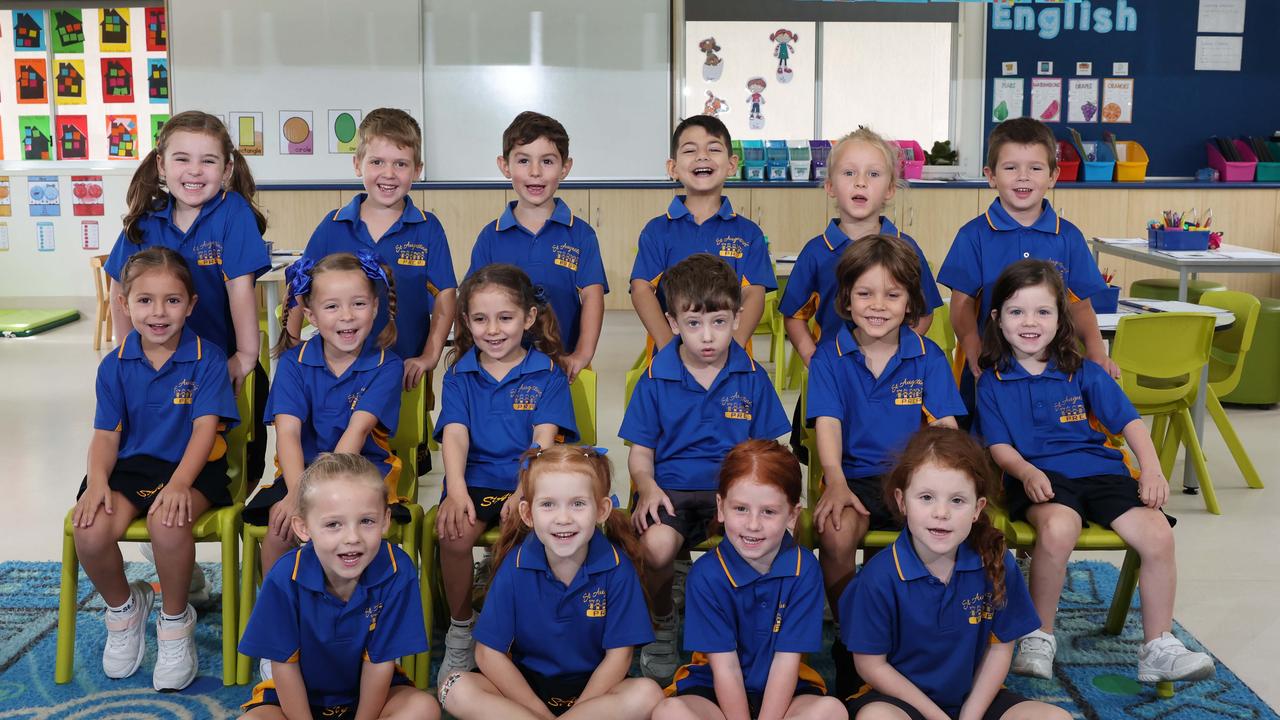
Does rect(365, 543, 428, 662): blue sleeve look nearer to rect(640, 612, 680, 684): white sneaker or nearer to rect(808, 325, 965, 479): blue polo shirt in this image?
rect(640, 612, 680, 684): white sneaker

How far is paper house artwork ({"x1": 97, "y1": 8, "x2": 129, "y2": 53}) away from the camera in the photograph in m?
7.87

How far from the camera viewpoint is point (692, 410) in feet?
8.17

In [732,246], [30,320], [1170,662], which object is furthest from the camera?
[30,320]

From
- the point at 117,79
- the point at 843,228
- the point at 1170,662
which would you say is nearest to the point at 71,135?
the point at 117,79

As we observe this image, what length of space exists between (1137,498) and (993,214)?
0.90 metres

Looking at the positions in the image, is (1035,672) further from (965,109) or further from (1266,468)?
(965,109)

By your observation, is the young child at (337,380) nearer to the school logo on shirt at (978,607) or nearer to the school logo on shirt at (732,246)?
the school logo on shirt at (732,246)

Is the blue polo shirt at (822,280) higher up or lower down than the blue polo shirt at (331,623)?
higher up

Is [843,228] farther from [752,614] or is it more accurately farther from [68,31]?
[68,31]

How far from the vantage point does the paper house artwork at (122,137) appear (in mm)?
7996

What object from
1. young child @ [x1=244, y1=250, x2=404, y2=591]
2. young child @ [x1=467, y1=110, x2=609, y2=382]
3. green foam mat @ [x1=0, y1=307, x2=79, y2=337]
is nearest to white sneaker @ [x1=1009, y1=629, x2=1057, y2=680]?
young child @ [x1=467, y1=110, x2=609, y2=382]

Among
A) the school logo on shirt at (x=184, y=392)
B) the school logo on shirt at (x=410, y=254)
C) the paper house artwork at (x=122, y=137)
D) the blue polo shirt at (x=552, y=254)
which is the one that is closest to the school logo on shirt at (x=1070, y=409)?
the blue polo shirt at (x=552, y=254)

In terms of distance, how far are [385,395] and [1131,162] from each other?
617 cm

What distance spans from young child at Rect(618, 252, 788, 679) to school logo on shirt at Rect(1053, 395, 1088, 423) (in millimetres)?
602
